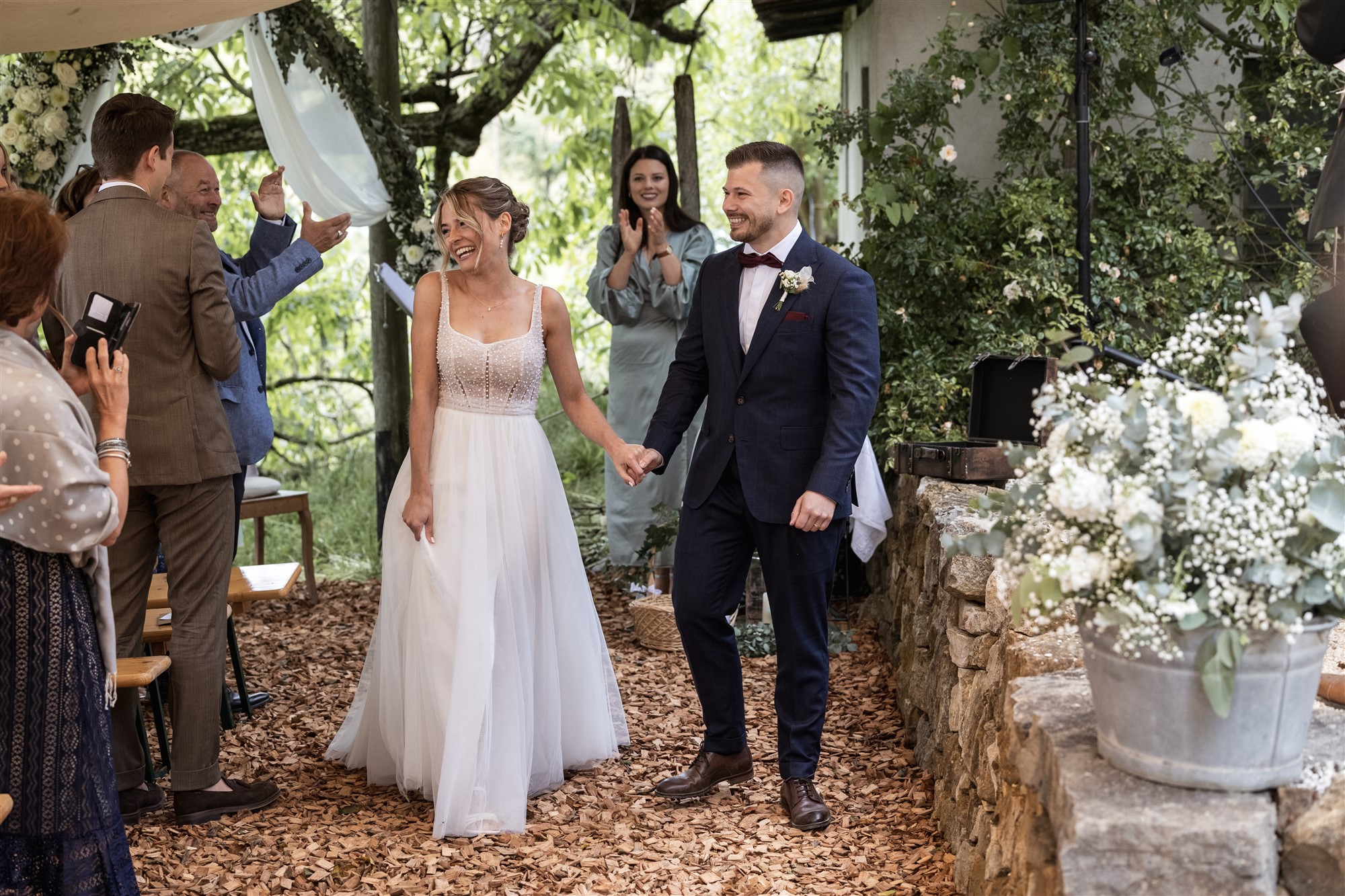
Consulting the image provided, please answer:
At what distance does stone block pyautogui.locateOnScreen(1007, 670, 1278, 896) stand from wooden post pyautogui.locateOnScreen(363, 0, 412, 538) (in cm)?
554

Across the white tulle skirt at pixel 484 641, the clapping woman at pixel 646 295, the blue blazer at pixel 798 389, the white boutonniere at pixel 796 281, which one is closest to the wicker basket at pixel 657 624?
the clapping woman at pixel 646 295

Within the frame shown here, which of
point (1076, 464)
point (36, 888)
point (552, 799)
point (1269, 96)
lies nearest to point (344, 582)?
point (552, 799)

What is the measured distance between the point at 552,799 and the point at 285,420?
732cm

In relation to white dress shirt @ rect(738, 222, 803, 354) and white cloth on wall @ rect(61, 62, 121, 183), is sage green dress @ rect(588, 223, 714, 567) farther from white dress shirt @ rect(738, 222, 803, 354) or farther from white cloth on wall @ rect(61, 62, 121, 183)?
white cloth on wall @ rect(61, 62, 121, 183)

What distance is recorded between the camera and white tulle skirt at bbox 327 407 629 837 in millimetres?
3559

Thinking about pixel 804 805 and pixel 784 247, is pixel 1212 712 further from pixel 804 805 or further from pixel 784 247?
pixel 784 247

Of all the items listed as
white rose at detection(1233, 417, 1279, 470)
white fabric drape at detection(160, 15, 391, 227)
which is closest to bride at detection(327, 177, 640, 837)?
white rose at detection(1233, 417, 1279, 470)

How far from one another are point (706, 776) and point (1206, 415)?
2.31m

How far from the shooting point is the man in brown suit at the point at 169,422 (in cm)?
345

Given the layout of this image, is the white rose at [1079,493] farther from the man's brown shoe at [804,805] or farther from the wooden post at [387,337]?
the wooden post at [387,337]

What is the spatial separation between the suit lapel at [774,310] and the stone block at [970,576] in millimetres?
848

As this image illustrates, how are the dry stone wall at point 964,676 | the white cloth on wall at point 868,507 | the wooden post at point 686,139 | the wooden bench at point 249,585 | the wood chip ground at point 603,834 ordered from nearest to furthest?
the dry stone wall at point 964,676 < the wood chip ground at point 603,834 < the white cloth on wall at point 868,507 < the wooden bench at point 249,585 < the wooden post at point 686,139

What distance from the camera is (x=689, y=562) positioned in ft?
12.0

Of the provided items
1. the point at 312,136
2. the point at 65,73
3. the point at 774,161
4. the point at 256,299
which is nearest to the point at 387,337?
the point at 312,136
